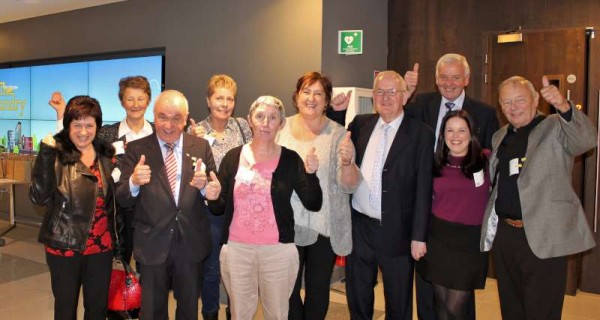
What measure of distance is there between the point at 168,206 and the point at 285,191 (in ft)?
1.93

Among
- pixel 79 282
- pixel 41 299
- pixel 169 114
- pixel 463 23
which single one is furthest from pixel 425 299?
pixel 41 299

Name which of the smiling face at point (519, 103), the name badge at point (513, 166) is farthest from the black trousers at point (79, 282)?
the smiling face at point (519, 103)

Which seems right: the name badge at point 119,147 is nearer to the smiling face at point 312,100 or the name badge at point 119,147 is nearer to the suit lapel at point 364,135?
the smiling face at point 312,100

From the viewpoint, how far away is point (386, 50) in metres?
5.30

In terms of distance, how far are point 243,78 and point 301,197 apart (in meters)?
2.82

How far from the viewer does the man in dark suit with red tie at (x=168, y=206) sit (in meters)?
2.43

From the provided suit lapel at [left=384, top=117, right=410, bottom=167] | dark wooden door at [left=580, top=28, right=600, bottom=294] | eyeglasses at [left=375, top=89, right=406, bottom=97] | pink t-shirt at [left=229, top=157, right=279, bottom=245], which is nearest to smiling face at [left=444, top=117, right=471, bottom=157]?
suit lapel at [left=384, top=117, right=410, bottom=167]

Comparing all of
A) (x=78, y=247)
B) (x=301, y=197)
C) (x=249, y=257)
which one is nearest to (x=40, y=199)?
(x=78, y=247)

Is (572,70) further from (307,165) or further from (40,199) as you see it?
(40,199)

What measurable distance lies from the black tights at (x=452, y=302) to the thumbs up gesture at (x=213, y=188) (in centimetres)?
121

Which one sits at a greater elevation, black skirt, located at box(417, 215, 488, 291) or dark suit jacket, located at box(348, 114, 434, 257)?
dark suit jacket, located at box(348, 114, 434, 257)

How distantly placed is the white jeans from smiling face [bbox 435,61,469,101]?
1.41 metres

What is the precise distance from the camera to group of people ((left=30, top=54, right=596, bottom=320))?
240 centimetres

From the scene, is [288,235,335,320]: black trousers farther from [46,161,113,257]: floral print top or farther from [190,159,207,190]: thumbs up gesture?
[46,161,113,257]: floral print top
